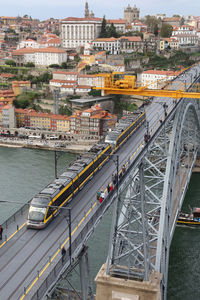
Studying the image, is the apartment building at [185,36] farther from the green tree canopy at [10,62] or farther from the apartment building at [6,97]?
the apartment building at [6,97]

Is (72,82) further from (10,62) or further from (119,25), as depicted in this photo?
(119,25)

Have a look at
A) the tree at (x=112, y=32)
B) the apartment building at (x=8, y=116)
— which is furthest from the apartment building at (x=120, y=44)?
the apartment building at (x=8, y=116)

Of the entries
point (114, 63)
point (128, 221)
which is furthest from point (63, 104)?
point (128, 221)

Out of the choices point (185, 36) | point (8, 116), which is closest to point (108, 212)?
point (8, 116)

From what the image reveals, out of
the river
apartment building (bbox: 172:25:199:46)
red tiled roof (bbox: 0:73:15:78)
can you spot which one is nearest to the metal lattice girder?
the river

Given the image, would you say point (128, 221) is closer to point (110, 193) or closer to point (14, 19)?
point (110, 193)

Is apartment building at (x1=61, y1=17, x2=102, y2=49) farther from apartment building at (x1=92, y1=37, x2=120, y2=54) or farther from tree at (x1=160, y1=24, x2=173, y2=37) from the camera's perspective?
tree at (x1=160, y1=24, x2=173, y2=37)
